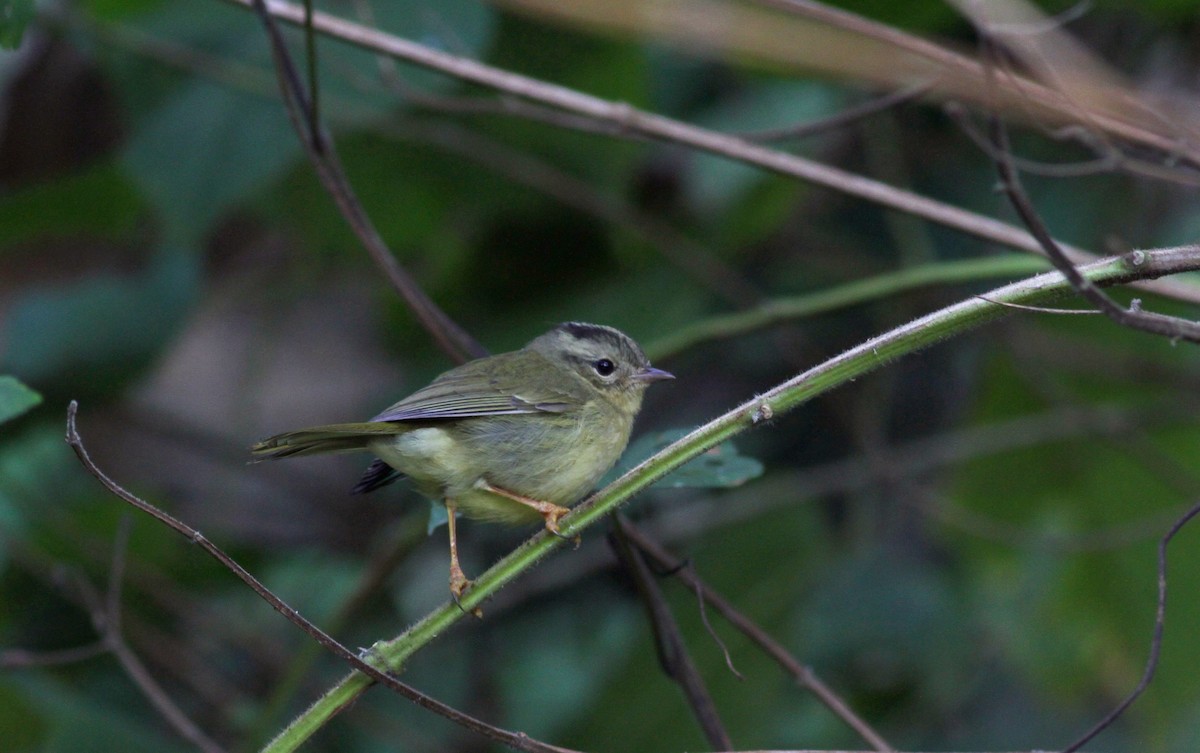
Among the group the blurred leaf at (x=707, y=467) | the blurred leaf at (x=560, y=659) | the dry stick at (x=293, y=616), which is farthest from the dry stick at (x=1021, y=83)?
the blurred leaf at (x=560, y=659)

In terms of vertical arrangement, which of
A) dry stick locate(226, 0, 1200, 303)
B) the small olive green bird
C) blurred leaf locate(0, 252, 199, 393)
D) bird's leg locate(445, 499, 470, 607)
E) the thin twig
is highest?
dry stick locate(226, 0, 1200, 303)

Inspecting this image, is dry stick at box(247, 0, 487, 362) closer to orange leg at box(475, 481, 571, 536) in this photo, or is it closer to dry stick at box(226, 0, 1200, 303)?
dry stick at box(226, 0, 1200, 303)

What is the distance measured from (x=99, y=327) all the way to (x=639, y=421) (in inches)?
80.6

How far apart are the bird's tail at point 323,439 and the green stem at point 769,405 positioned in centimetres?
61

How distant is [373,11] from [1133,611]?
11.0 feet

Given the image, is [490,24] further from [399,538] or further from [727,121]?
[399,538]

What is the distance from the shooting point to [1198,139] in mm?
2379

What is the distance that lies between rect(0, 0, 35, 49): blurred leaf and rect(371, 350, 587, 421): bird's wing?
1.14m

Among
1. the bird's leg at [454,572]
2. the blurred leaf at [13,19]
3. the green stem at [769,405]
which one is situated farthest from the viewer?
the bird's leg at [454,572]

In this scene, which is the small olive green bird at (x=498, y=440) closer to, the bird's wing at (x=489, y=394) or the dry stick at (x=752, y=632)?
the bird's wing at (x=489, y=394)

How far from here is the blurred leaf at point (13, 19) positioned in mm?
2260

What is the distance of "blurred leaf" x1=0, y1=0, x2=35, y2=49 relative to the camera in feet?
7.41

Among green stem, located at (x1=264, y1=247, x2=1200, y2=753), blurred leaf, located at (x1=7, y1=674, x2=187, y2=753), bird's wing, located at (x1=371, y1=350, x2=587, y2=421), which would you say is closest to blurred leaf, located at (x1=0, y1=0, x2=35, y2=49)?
bird's wing, located at (x1=371, y1=350, x2=587, y2=421)

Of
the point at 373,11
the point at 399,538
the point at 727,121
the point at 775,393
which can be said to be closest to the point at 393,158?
the point at 373,11
